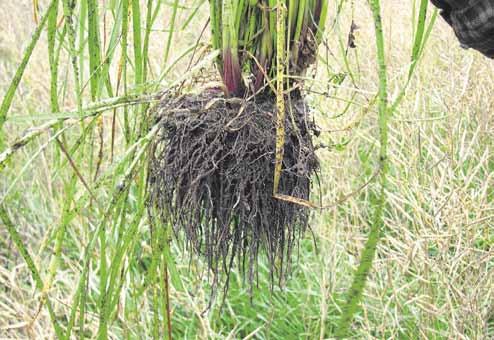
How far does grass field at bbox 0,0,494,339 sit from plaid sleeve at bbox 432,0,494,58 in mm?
48

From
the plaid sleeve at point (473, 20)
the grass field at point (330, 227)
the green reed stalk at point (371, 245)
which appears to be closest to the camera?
the green reed stalk at point (371, 245)

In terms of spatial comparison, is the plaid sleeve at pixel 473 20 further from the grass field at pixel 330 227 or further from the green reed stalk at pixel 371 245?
the green reed stalk at pixel 371 245

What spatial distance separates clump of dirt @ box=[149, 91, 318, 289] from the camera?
→ 0.57m

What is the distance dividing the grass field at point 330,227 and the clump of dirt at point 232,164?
0.13 ft

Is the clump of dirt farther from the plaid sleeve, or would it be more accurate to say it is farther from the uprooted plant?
the plaid sleeve

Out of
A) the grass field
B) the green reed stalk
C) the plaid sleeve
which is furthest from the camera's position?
the grass field

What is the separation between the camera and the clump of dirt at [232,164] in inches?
22.5

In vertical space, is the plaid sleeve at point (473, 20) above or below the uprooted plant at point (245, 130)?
above

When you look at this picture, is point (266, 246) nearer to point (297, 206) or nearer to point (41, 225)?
point (297, 206)

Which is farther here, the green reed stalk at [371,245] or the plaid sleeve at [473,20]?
the plaid sleeve at [473,20]

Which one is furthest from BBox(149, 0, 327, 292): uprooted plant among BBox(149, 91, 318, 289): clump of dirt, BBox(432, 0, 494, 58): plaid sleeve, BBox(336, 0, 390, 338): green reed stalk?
BBox(336, 0, 390, 338): green reed stalk

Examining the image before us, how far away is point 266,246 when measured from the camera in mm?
645

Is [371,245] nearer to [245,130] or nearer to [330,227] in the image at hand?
[245,130]

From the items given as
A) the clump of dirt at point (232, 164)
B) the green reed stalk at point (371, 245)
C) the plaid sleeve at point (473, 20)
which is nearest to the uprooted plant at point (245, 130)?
the clump of dirt at point (232, 164)
